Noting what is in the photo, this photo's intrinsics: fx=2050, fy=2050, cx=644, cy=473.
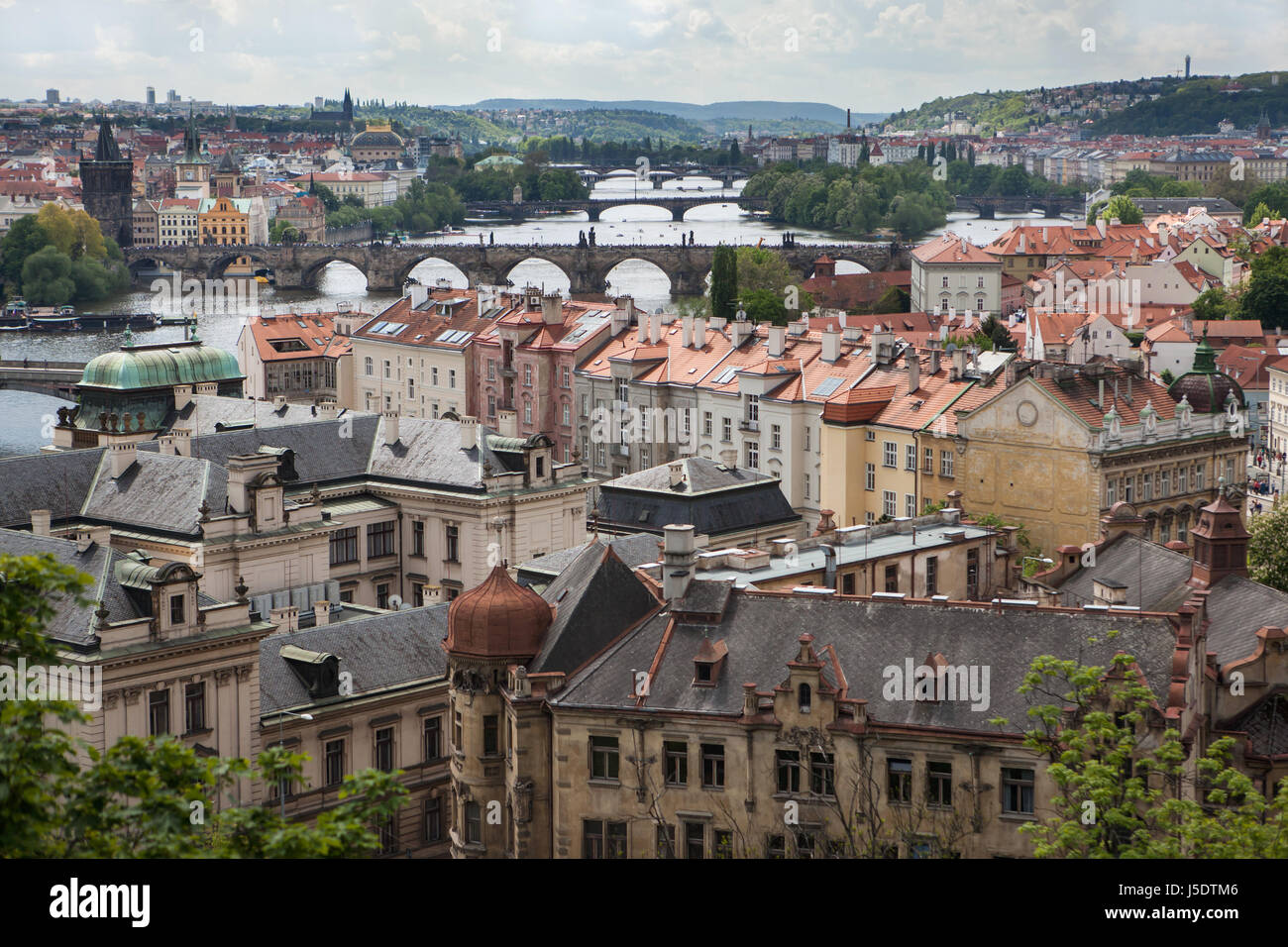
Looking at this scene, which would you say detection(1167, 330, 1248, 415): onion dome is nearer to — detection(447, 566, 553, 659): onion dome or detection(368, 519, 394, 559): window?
detection(368, 519, 394, 559): window

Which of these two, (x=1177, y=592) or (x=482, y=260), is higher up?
(x=482, y=260)

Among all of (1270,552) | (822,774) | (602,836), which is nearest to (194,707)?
(602,836)

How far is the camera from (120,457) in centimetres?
4903

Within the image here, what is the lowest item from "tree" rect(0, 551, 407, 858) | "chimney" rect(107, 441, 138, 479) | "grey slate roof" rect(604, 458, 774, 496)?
"grey slate roof" rect(604, 458, 774, 496)

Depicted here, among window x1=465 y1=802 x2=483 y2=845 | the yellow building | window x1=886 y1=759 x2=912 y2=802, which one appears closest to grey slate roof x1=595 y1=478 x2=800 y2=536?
the yellow building

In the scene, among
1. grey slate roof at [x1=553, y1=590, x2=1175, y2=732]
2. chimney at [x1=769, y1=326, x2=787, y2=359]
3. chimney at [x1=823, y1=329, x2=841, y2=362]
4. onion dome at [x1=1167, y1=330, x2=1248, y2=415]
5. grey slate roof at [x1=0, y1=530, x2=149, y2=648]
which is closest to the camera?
grey slate roof at [x1=553, y1=590, x2=1175, y2=732]

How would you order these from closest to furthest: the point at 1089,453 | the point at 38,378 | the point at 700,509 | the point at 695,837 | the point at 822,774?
the point at 822,774 < the point at 695,837 < the point at 700,509 < the point at 1089,453 < the point at 38,378

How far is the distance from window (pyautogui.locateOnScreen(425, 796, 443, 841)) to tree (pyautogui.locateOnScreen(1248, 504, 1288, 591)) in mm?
20785

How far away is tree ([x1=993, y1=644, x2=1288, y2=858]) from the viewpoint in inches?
871

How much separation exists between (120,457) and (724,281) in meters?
65.6

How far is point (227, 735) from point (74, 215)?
6316 inches

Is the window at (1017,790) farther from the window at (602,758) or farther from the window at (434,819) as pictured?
the window at (434,819)

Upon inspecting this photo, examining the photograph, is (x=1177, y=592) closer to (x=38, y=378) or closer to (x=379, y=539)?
(x=379, y=539)

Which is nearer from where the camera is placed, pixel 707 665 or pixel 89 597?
pixel 707 665
